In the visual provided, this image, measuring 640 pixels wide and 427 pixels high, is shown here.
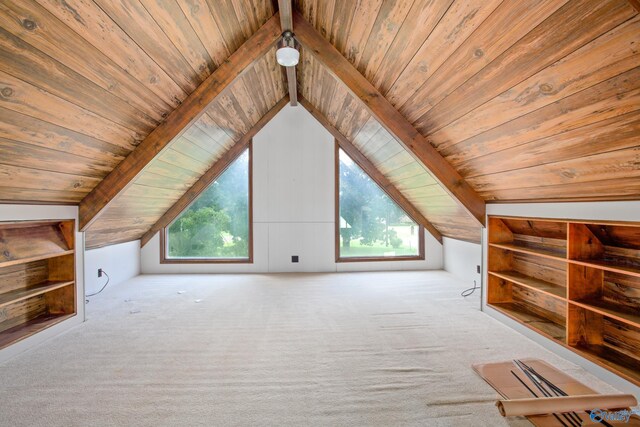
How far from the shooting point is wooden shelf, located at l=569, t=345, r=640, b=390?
5.77 feet

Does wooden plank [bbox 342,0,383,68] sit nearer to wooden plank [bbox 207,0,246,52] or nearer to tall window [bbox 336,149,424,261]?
wooden plank [bbox 207,0,246,52]

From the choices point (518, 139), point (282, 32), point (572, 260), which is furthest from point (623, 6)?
point (282, 32)

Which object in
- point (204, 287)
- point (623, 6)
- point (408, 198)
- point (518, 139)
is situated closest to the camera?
point (623, 6)

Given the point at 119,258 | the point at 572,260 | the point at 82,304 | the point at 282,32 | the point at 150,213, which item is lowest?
the point at 82,304

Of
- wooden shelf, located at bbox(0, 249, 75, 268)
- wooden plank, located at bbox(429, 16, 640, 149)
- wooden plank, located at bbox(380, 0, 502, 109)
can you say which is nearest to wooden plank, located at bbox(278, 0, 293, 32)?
wooden plank, located at bbox(380, 0, 502, 109)

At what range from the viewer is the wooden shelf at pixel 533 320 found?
2.34 meters

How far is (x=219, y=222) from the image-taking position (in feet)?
15.5

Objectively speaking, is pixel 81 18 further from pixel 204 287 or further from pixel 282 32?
pixel 204 287

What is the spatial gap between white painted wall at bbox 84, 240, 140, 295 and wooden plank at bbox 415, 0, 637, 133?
441cm

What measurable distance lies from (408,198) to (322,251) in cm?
166

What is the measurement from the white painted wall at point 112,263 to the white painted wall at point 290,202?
20cm

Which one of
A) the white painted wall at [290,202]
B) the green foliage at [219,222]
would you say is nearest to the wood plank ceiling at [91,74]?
the green foliage at [219,222]

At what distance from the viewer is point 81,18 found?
1.50 meters

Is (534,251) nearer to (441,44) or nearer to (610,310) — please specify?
(610,310)
